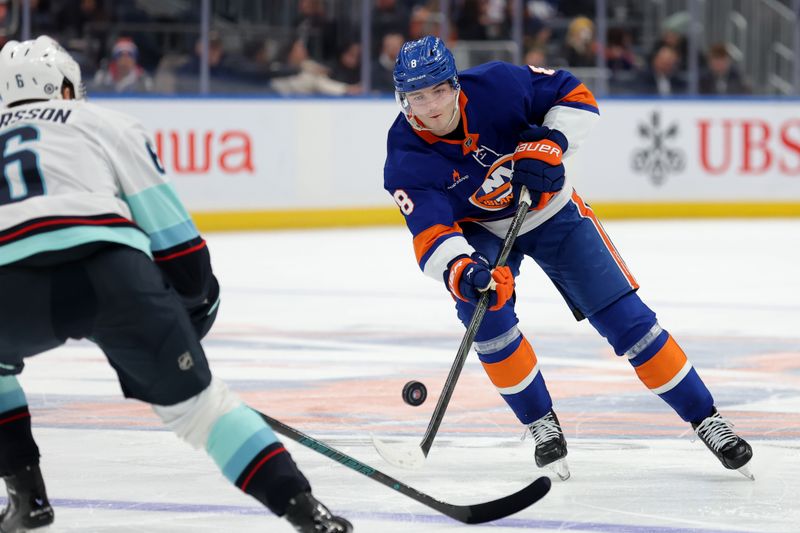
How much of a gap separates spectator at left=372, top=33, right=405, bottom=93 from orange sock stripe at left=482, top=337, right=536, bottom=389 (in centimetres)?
Answer: 710

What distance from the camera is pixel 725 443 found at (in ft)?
10.7

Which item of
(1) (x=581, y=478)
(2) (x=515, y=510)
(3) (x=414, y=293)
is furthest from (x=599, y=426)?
(3) (x=414, y=293)

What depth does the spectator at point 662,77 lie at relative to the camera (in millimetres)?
11008

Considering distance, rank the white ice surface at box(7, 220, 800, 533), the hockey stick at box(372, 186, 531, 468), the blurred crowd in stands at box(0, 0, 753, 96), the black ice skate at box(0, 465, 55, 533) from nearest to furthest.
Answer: the black ice skate at box(0, 465, 55, 533), the white ice surface at box(7, 220, 800, 533), the hockey stick at box(372, 186, 531, 468), the blurred crowd in stands at box(0, 0, 753, 96)

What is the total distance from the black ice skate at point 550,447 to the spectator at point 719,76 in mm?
8164

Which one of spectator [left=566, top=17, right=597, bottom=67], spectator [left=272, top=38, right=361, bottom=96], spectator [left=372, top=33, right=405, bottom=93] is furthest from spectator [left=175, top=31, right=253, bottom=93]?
spectator [left=566, top=17, right=597, bottom=67]

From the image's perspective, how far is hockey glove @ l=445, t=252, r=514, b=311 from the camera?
3172 mm

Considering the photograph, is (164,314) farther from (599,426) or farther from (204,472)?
(599,426)

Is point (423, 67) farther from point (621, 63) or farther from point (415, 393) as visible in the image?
point (621, 63)

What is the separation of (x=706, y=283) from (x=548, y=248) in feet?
12.5

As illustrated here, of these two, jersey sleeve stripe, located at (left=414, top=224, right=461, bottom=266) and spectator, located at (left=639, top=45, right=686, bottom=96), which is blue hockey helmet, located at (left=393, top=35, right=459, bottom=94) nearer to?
jersey sleeve stripe, located at (left=414, top=224, right=461, bottom=266)

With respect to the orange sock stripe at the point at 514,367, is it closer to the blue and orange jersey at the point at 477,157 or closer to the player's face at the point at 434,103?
the blue and orange jersey at the point at 477,157

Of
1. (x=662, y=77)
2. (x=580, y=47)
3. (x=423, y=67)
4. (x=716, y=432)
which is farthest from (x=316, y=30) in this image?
(x=716, y=432)

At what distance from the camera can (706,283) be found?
278 inches
